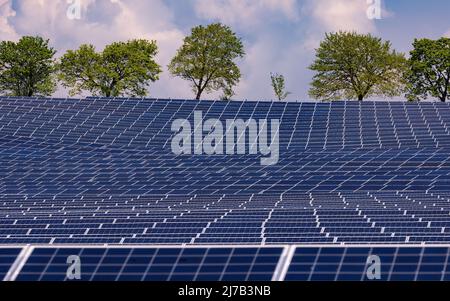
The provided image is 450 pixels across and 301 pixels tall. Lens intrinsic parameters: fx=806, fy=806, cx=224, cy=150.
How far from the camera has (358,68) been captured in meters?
113

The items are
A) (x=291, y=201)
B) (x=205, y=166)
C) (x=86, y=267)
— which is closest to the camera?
(x=86, y=267)

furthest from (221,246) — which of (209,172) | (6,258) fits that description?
(209,172)

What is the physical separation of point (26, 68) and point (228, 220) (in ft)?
267

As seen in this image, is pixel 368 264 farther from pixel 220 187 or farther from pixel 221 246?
pixel 220 187

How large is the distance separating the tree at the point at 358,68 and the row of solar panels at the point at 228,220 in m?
65.3

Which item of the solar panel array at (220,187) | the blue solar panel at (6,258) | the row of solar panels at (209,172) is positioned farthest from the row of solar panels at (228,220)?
the row of solar panels at (209,172)

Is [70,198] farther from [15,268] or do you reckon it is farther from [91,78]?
[91,78]

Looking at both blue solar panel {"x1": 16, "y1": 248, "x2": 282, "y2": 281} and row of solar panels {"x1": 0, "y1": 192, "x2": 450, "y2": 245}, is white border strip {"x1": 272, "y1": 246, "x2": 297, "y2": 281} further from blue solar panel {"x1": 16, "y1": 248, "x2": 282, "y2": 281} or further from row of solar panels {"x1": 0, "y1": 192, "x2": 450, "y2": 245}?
row of solar panels {"x1": 0, "y1": 192, "x2": 450, "y2": 245}

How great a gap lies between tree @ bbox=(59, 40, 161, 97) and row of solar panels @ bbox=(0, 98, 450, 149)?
38.4 metres

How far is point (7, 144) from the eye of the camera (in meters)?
64.1

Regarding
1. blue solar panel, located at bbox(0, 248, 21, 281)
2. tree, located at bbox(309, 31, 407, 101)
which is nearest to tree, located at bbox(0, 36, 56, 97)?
tree, located at bbox(309, 31, 407, 101)

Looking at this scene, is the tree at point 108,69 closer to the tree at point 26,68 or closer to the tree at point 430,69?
the tree at point 26,68

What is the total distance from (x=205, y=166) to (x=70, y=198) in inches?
491
